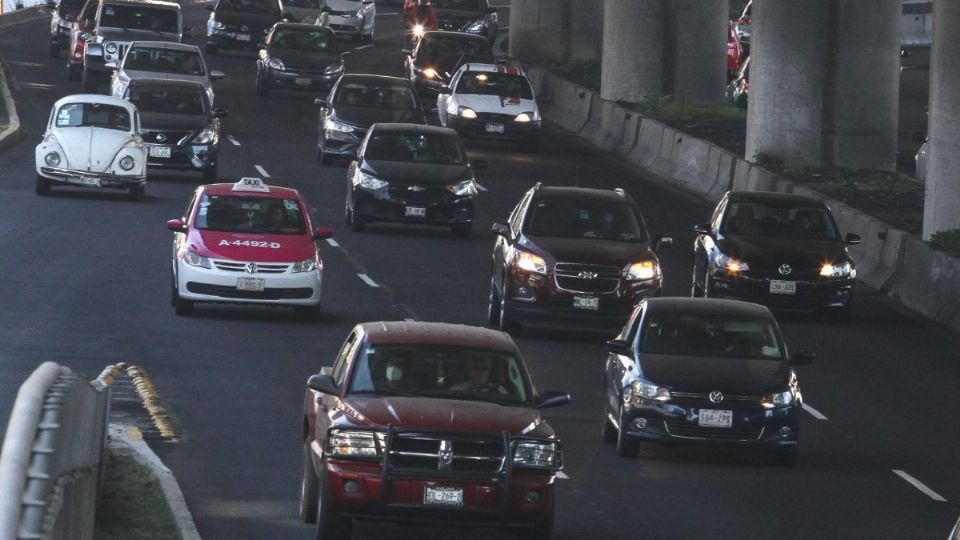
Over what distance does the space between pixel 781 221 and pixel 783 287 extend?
1.47 m

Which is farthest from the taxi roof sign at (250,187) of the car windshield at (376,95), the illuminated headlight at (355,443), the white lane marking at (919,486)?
the car windshield at (376,95)

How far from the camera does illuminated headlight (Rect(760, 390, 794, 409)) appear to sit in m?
19.1

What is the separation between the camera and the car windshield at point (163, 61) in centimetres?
4822

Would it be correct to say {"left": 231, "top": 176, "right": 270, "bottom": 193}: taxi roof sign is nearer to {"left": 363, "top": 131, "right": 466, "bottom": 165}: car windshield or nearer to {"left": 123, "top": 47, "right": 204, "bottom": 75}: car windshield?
{"left": 363, "top": 131, "right": 466, "bottom": 165}: car windshield

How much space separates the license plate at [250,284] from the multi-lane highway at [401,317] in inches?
17.1

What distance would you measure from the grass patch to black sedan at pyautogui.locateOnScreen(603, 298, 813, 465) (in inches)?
190

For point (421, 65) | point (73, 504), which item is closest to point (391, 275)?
point (73, 504)

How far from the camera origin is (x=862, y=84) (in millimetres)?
40500

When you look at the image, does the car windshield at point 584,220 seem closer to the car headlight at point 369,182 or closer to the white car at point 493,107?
the car headlight at point 369,182

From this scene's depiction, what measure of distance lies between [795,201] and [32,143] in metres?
21.2

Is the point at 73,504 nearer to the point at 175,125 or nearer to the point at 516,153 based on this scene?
the point at 175,125

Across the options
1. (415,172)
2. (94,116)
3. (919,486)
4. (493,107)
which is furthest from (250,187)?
(493,107)

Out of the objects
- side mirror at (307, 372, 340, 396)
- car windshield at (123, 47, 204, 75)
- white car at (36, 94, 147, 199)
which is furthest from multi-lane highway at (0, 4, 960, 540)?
car windshield at (123, 47, 204, 75)

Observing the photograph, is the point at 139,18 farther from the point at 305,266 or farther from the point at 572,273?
the point at 572,273
